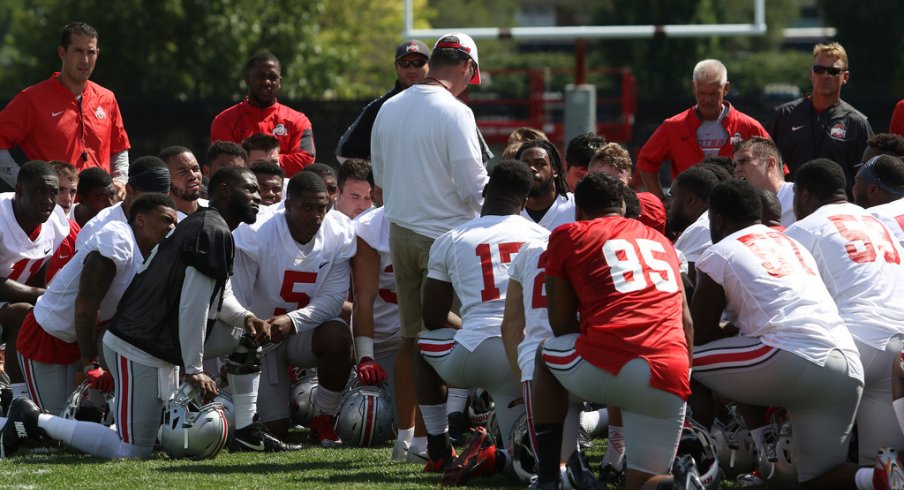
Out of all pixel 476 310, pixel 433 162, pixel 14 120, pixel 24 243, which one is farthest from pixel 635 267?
pixel 14 120

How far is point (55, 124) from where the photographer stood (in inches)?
387

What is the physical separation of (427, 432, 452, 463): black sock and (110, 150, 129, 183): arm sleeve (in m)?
4.49

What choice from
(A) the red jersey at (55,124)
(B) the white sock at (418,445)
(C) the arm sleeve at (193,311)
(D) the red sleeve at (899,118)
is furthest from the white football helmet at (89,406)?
(D) the red sleeve at (899,118)

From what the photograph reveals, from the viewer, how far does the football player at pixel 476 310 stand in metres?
6.44

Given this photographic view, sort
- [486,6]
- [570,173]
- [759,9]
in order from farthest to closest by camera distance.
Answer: [486,6]
[759,9]
[570,173]

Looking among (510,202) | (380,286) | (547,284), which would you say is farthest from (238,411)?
(547,284)

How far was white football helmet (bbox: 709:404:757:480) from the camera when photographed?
6.59 metres

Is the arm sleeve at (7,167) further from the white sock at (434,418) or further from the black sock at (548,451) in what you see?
the black sock at (548,451)

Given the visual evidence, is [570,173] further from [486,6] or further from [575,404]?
[486,6]

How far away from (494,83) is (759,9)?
2455 cm

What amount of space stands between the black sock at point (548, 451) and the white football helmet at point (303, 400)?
2.71 m

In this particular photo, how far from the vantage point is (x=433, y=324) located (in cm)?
664

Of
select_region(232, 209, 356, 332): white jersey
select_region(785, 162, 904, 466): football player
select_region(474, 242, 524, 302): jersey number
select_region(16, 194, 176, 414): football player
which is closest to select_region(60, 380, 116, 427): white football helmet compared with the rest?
select_region(16, 194, 176, 414): football player

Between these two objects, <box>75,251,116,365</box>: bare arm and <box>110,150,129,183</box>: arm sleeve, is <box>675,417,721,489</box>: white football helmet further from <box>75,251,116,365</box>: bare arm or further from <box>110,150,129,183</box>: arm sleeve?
<box>110,150,129,183</box>: arm sleeve
